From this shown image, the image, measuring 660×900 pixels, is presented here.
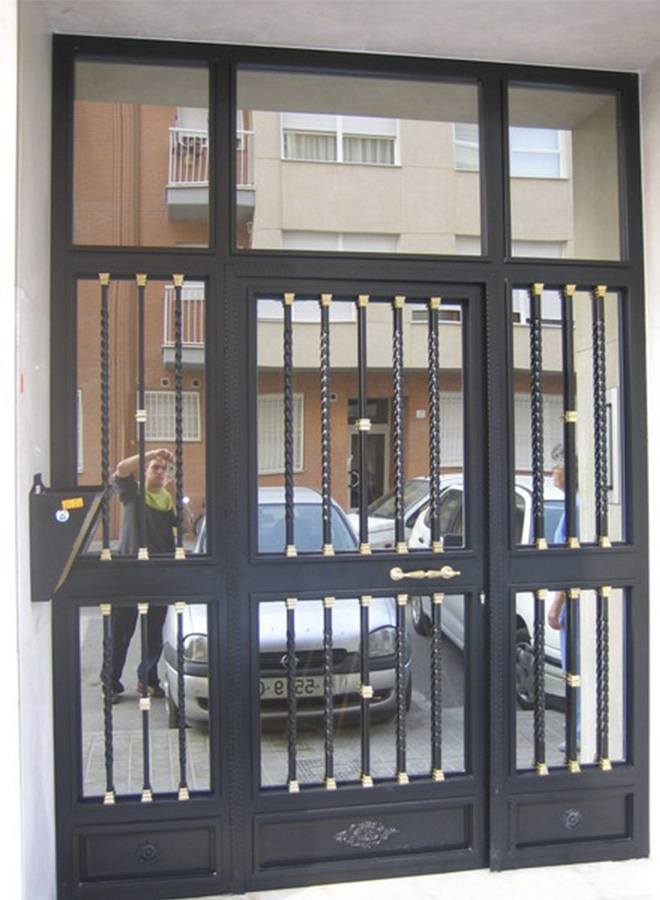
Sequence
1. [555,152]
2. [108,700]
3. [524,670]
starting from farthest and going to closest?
1. [524,670]
2. [555,152]
3. [108,700]

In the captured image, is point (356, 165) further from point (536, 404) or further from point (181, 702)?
point (181, 702)

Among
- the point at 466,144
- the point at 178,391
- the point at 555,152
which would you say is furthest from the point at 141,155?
the point at 555,152

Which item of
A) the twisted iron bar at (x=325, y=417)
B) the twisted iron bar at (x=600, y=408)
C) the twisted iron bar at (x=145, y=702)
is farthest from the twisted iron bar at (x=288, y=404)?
the twisted iron bar at (x=600, y=408)

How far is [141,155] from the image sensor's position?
3090 millimetres

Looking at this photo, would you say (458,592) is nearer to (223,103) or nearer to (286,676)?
(286,676)

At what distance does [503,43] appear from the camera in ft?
10.3

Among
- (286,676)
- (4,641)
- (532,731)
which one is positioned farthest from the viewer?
(532,731)

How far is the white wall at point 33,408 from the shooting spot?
2484mm

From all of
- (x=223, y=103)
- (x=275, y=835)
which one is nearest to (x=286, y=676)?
(x=275, y=835)

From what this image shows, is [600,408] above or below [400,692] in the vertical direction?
above

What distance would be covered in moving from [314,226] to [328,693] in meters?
1.83

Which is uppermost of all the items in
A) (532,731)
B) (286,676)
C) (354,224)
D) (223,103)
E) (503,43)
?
(503,43)

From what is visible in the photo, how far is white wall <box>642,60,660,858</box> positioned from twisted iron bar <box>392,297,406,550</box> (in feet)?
3.41

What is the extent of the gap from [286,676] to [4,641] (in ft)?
3.84
